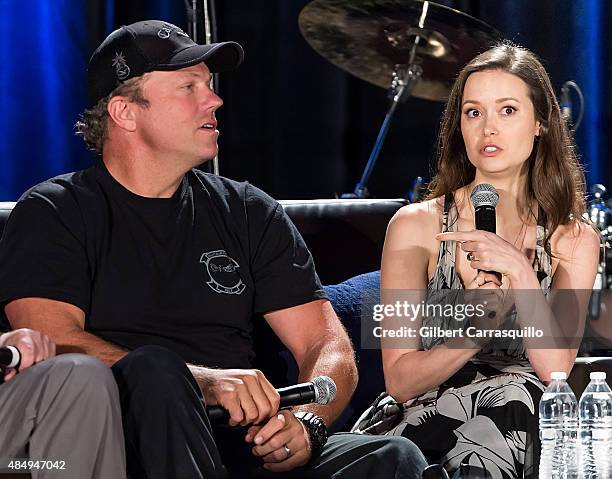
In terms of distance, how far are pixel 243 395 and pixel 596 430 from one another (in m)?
0.62

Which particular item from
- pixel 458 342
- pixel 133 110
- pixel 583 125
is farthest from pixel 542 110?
pixel 583 125

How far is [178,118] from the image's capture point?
8.14 ft

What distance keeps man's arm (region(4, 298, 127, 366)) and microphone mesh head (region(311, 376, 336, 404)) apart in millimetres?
375

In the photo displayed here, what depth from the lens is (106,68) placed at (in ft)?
8.32

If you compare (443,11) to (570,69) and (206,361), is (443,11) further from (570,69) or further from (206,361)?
(206,361)

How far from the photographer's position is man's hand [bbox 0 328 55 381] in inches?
73.5

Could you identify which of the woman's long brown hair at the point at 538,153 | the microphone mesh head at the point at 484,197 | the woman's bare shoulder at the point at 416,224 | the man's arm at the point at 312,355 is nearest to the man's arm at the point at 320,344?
the man's arm at the point at 312,355

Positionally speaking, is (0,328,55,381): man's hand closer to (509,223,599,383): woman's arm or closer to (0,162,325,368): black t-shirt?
(0,162,325,368): black t-shirt

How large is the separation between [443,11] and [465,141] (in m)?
0.99

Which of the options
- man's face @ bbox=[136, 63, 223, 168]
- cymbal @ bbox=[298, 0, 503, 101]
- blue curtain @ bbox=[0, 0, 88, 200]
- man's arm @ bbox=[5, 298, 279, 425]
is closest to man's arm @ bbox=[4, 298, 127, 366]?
man's arm @ bbox=[5, 298, 279, 425]

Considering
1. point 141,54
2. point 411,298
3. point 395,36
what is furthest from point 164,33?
point 395,36

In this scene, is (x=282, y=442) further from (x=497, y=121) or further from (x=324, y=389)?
(x=497, y=121)

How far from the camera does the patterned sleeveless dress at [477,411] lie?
2.10 metres

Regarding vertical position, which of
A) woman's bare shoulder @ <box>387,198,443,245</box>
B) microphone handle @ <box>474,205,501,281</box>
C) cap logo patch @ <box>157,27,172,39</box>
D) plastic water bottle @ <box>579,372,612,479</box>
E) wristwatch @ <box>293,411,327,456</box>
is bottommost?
wristwatch @ <box>293,411,327,456</box>
